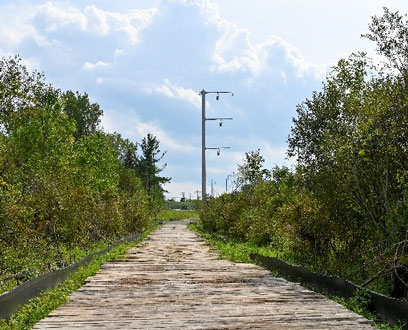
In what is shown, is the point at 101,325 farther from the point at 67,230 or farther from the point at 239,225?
the point at 239,225

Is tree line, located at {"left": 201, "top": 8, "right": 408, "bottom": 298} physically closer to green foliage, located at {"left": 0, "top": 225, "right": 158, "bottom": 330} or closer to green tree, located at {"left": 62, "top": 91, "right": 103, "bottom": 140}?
green foliage, located at {"left": 0, "top": 225, "right": 158, "bottom": 330}

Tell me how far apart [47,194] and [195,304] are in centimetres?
750

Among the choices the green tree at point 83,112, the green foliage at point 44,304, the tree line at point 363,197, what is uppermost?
the green tree at point 83,112

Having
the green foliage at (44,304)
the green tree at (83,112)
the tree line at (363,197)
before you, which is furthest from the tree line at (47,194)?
the green tree at (83,112)

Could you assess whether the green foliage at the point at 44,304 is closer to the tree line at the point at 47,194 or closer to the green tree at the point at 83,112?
the tree line at the point at 47,194

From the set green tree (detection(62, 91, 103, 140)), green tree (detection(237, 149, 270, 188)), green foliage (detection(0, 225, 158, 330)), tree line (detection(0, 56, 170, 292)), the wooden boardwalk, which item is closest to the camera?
the wooden boardwalk

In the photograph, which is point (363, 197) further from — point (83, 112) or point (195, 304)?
point (83, 112)

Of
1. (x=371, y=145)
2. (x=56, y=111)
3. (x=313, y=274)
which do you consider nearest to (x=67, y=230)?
(x=313, y=274)

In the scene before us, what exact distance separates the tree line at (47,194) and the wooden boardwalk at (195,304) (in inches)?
67.5

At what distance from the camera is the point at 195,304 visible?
8.33m

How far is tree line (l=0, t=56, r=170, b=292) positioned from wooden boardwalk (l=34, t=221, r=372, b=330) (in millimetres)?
1713

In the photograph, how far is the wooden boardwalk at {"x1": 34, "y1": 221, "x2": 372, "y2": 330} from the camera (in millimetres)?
6918

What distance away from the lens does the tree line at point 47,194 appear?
11.4 m

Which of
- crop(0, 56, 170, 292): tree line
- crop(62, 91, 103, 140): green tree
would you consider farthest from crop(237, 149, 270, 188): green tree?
crop(62, 91, 103, 140): green tree
